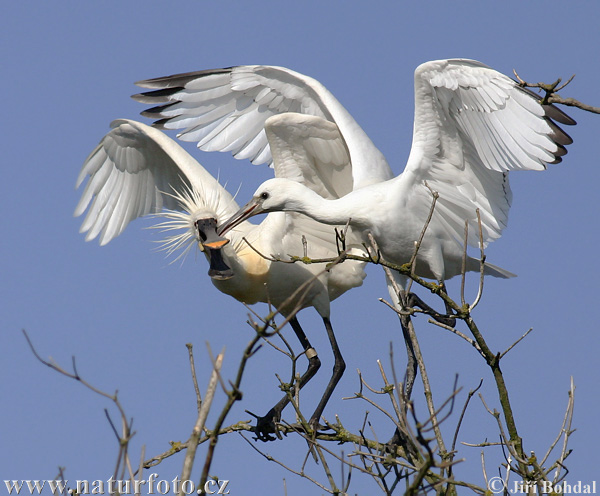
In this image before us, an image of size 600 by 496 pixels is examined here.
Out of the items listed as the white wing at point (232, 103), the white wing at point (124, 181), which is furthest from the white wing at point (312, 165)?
the white wing at point (124, 181)

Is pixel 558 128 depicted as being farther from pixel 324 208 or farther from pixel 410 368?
pixel 410 368

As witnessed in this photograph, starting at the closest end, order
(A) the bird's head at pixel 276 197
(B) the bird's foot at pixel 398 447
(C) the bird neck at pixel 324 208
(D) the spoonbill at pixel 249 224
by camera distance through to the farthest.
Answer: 1. (B) the bird's foot at pixel 398 447
2. (C) the bird neck at pixel 324 208
3. (A) the bird's head at pixel 276 197
4. (D) the spoonbill at pixel 249 224

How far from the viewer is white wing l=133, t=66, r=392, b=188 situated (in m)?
8.07

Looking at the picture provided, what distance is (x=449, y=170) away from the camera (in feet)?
21.8

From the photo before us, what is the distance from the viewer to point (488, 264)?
749 cm

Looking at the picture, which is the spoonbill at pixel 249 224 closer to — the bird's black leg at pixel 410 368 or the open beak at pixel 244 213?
the open beak at pixel 244 213

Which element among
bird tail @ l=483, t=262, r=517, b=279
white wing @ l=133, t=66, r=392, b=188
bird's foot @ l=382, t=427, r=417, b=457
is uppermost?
white wing @ l=133, t=66, r=392, b=188

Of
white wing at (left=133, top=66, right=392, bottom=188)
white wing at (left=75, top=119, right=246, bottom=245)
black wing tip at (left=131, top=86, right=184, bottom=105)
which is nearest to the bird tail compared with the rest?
white wing at (left=133, top=66, right=392, bottom=188)

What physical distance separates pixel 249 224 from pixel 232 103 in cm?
114

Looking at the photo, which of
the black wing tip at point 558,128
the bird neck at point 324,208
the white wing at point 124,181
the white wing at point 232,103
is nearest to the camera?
the black wing tip at point 558,128

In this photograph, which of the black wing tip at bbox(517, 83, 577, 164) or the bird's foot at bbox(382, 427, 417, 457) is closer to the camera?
the bird's foot at bbox(382, 427, 417, 457)

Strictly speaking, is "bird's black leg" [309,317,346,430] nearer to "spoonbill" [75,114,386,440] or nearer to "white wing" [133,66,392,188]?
"spoonbill" [75,114,386,440]

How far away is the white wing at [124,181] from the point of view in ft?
28.6

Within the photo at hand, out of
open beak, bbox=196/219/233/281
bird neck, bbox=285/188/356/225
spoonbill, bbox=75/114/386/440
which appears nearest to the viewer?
bird neck, bbox=285/188/356/225
